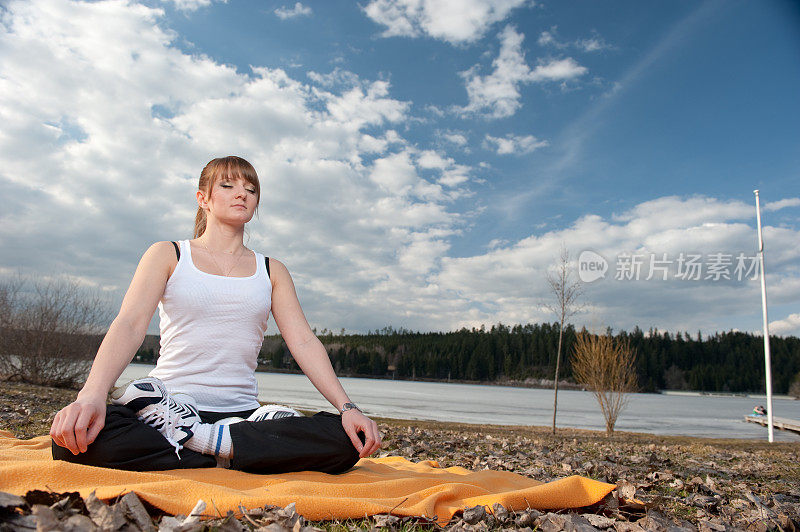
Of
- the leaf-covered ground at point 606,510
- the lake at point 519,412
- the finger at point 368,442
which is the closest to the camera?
the leaf-covered ground at point 606,510

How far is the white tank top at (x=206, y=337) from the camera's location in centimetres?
292

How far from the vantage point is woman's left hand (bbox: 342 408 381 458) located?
2.73 meters

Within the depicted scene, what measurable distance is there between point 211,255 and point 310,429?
4.16 feet

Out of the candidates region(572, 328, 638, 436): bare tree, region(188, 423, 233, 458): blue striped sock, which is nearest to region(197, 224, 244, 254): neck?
region(188, 423, 233, 458): blue striped sock

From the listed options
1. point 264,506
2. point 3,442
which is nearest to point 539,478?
point 264,506

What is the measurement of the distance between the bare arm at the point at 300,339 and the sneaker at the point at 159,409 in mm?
758

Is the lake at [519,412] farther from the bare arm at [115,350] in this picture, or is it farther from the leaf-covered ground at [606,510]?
the leaf-covered ground at [606,510]

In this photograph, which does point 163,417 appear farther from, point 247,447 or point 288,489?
point 288,489

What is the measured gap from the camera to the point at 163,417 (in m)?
2.53

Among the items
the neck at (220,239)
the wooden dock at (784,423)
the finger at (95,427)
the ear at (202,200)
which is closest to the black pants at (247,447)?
the finger at (95,427)

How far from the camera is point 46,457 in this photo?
2.73 metres

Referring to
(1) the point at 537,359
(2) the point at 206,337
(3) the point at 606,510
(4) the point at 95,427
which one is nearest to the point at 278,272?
(2) the point at 206,337

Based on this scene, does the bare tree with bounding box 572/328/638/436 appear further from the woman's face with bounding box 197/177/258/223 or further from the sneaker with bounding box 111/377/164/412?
the sneaker with bounding box 111/377/164/412

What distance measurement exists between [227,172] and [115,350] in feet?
4.05
